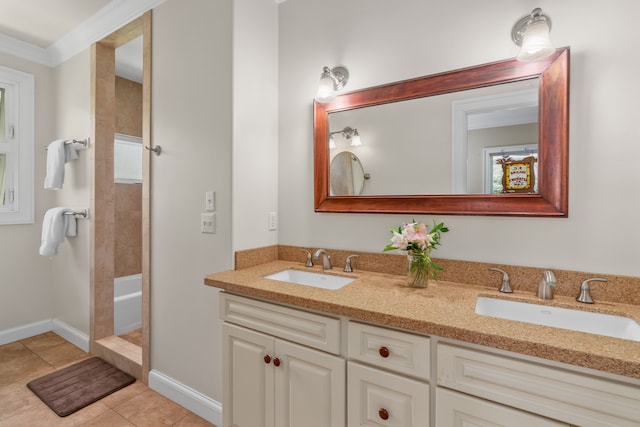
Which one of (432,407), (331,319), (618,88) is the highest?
(618,88)

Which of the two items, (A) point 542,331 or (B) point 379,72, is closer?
(A) point 542,331

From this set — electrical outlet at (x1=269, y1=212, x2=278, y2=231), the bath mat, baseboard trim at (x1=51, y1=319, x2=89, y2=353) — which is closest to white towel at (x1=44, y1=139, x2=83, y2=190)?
baseboard trim at (x1=51, y1=319, x2=89, y2=353)

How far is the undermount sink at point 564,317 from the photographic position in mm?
1071

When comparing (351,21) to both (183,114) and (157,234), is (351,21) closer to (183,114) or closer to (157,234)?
(183,114)

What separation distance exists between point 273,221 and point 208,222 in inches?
15.9

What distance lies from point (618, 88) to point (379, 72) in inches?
39.3

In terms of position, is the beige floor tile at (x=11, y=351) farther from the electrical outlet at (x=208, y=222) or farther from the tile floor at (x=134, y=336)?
the electrical outlet at (x=208, y=222)

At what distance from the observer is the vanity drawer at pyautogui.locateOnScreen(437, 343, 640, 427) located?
0.79 meters

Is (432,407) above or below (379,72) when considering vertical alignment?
below

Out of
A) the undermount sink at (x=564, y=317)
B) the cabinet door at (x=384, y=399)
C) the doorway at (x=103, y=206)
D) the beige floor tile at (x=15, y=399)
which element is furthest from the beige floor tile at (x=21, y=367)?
the undermount sink at (x=564, y=317)

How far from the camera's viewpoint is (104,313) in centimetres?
A: 259

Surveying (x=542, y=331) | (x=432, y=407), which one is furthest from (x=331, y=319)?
(x=542, y=331)

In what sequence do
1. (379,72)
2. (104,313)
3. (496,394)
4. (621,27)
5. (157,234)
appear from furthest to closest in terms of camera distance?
(104,313) < (157,234) < (379,72) < (621,27) < (496,394)

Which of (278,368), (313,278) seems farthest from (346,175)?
(278,368)
